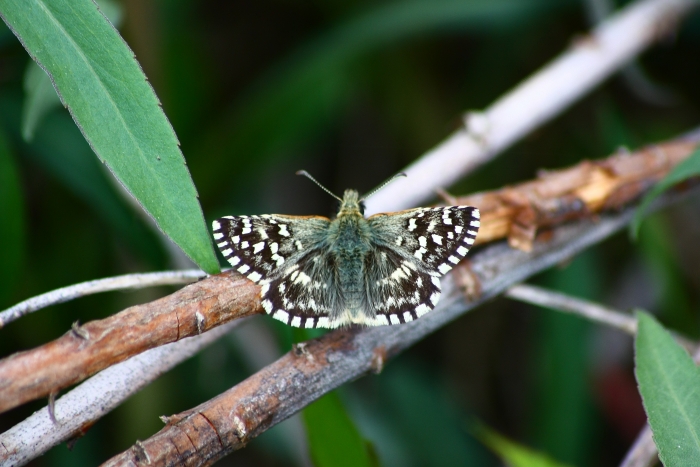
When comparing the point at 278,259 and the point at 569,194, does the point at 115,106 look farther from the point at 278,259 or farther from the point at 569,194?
the point at 569,194

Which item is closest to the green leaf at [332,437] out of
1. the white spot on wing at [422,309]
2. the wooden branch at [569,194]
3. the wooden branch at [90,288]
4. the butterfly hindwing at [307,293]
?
the butterfly hindwing at [307,293]

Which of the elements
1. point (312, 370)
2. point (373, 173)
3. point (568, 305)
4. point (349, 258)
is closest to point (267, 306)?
point (312, 370)

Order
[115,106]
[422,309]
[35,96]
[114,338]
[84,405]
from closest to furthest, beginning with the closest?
[114,338] < [84,405] < [115,106] < [422,309] < [35,96]

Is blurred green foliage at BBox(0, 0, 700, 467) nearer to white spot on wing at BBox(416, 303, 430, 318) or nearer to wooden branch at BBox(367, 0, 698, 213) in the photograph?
wooden branch at BBox(367, 0, 698, 213)

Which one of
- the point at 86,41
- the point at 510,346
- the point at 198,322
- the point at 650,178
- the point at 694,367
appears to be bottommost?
the point at 510,346

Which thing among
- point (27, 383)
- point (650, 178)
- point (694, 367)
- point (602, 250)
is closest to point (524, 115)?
point (650, 178)

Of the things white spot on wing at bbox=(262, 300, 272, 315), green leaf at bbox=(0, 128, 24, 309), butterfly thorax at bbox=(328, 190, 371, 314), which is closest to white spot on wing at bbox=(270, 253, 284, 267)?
butterfly thorax at bbox=(328, 190, 371, 314)

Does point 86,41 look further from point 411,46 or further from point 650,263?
point 650,263
